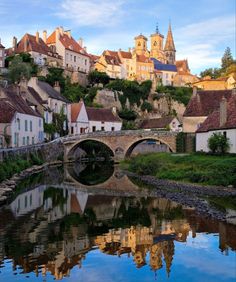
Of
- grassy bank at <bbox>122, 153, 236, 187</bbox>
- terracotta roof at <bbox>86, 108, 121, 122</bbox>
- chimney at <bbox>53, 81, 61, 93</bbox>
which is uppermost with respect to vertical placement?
chimney at <bbox>53, 81, 61, 93</bbox>

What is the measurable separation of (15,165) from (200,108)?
72.2 ft

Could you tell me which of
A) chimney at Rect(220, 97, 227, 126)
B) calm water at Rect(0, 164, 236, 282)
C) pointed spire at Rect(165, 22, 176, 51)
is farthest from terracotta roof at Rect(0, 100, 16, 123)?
pointed spire at Rect(165, 22, 176, 51)

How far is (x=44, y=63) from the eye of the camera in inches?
2847

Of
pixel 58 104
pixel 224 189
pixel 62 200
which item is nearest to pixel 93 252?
pixel 62 200

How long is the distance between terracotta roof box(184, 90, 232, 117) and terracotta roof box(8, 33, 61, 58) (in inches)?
1305

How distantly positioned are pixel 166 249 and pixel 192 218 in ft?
15.3

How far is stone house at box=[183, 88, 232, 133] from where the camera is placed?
155 ft

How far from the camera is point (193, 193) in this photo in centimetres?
2666

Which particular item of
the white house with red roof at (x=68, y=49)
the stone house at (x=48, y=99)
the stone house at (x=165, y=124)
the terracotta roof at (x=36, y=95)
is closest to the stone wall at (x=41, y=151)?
the stone house at (x=48, y=99)

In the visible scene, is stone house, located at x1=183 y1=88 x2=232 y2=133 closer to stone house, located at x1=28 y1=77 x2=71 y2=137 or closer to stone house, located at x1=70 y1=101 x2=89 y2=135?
stone house, located at x1=28 y1=77 x2=71 y2=137

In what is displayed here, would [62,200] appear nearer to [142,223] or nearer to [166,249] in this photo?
[142,223]

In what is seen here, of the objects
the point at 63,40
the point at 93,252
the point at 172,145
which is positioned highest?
the point at 63,40

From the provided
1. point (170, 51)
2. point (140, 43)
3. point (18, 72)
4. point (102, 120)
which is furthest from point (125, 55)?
point (18, 72)

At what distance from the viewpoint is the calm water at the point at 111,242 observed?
43.5ft
